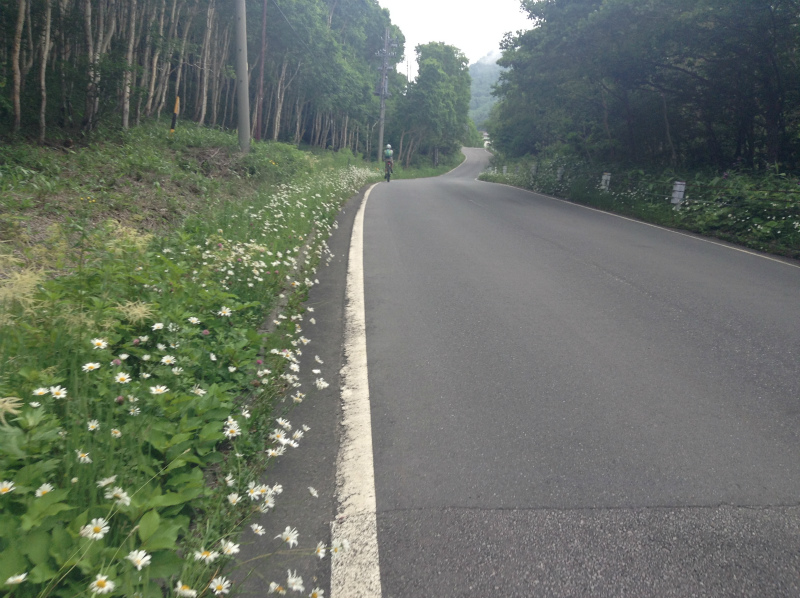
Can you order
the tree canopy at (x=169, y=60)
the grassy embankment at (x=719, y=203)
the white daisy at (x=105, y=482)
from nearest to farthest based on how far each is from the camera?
the white daisy at (x=105, y=482), the grassy embankment at (x=719, y=203), the tree canopy at (x=169, y=60)

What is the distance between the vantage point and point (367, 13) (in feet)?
186

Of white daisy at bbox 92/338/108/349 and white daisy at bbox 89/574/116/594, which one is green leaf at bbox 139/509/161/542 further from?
white daisy at bbox 92/338/108/349

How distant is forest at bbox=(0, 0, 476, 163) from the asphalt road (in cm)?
1156

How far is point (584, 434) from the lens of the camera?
3.78 meters

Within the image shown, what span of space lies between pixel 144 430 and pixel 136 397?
383 mm

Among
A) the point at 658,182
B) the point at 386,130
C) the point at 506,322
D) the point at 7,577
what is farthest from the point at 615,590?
the point at 386,130

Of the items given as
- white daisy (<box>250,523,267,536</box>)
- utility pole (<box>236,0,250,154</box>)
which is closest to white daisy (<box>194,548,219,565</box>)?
white daisy (<box>250,523,267,536</box>)

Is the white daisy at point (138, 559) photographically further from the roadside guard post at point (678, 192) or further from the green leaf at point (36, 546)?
the roadside guard post at point (678, 192)

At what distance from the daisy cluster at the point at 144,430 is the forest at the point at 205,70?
10319 millimetres

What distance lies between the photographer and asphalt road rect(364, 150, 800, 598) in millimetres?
2643

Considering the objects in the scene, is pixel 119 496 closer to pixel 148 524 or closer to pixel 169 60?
pixel 148 524

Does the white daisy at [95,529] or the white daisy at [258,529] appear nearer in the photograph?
the white daisy at [95,529]

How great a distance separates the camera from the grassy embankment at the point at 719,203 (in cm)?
1202

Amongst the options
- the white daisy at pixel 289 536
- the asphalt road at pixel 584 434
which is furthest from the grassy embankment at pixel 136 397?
the asphalt road at pixel 584 434
